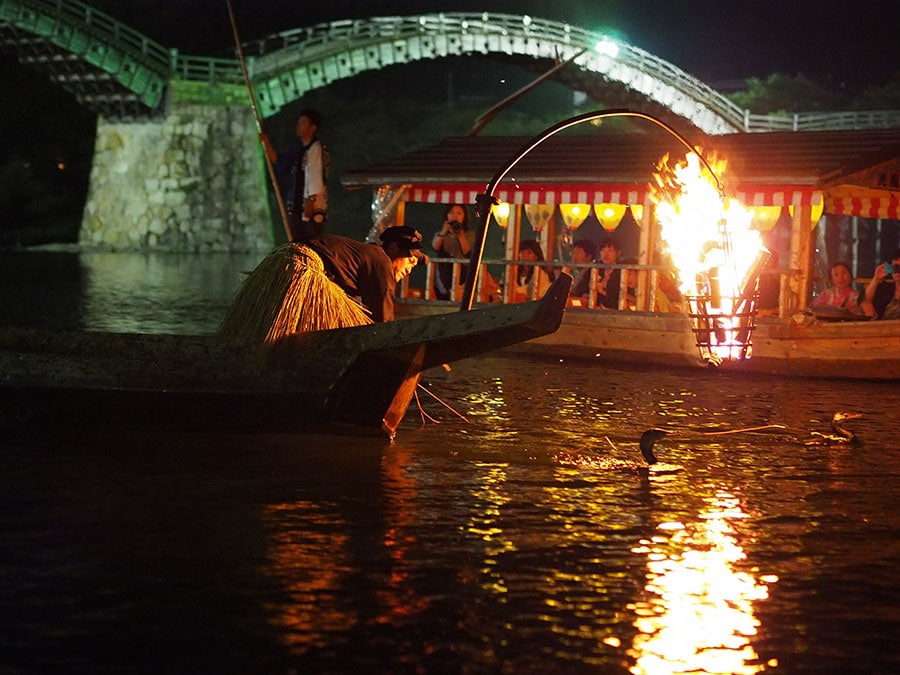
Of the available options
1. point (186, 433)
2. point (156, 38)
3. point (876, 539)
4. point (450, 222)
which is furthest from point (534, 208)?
point (156, 38)

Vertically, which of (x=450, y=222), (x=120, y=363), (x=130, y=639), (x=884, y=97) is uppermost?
(x=884, y=97)

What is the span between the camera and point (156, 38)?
7269 centimetres

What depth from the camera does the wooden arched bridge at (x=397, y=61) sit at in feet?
182

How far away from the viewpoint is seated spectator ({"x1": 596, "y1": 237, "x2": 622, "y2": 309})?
19.3 m

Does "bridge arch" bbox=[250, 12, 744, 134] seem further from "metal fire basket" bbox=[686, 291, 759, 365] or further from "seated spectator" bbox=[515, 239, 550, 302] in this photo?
"metal fire basket" bbox=[686, 291, 759, 365]

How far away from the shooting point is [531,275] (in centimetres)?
2077

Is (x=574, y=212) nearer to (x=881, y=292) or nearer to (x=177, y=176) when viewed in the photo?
(x=881, y=292)

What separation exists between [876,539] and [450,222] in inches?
479

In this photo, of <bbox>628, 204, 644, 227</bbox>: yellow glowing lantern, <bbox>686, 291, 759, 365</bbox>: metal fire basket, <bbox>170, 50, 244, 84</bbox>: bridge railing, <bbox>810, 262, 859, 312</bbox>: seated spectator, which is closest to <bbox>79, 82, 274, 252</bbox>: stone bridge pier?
<bbox>170, 50, 244, 84</bbox>: bridge railing

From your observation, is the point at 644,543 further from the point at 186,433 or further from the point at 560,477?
the point at 186,433

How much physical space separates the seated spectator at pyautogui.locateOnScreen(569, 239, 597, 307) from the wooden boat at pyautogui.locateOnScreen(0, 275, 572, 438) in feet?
29.3

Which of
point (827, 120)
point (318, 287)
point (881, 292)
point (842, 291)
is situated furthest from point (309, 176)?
point (827, 120)

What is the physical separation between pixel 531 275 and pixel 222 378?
1073 cm

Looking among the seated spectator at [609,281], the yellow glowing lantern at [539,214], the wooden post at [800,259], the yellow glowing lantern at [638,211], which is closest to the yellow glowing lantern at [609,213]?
the yellow glowing lantern at [539,214]
